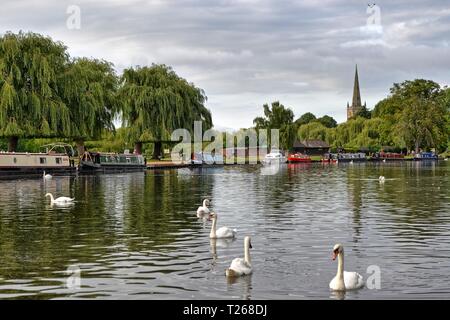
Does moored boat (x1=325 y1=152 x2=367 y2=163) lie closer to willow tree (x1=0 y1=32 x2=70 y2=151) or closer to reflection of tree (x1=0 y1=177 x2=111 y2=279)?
willow tree (x1=0 y1=32 x2=70 y2=151)

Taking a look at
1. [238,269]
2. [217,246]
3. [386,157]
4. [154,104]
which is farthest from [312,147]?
[238,269]

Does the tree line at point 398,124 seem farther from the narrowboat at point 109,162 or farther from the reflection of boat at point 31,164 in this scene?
the reflection of boat at point 31,164

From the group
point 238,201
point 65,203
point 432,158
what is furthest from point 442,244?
point 432,158

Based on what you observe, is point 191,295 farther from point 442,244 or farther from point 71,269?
point 442,244

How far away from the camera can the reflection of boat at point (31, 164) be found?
68125 mm

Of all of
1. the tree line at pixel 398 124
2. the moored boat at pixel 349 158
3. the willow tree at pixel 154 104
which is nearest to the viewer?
the willow tree at pixel 154 104

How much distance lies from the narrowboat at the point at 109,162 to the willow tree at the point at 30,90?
7.19 meters

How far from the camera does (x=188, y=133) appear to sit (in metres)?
99.1

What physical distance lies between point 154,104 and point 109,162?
14.3 meters

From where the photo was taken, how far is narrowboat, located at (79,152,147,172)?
79750 millimetres

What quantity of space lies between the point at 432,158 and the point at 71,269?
153057mm

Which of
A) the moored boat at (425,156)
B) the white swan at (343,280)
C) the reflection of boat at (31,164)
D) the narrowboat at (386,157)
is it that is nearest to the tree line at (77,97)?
the reflection of boat at (31,164)

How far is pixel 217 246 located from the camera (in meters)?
22.4

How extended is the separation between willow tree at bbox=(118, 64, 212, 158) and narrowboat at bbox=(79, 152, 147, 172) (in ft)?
23.8
